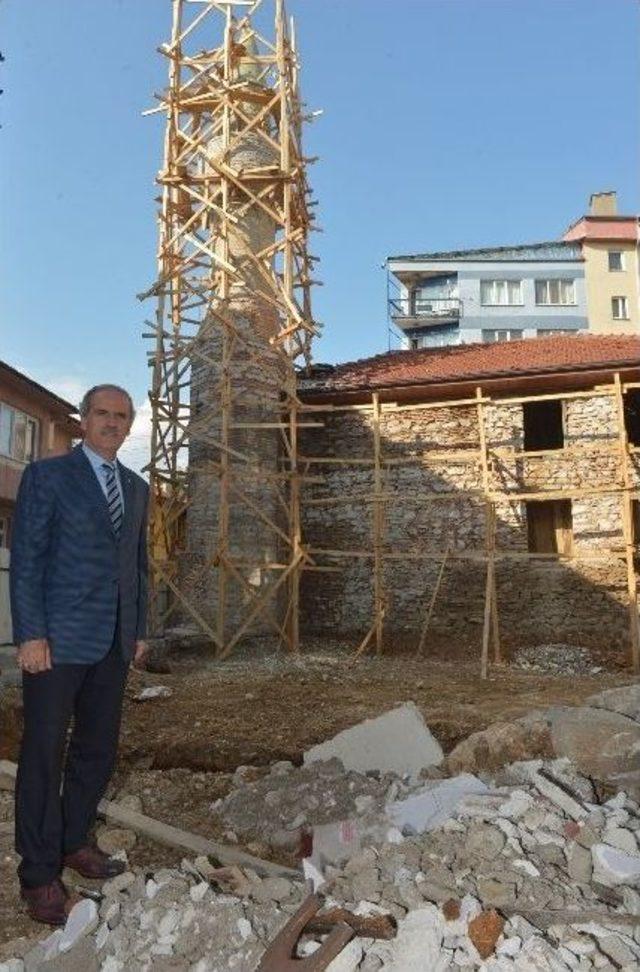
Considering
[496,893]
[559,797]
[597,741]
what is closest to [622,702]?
[597,741]

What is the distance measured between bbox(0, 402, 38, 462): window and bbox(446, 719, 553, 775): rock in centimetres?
1752

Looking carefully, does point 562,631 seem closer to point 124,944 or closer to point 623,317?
point 124,944

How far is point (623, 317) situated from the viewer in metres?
38.2

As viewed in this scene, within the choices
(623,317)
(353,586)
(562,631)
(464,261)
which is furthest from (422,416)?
(623,317)

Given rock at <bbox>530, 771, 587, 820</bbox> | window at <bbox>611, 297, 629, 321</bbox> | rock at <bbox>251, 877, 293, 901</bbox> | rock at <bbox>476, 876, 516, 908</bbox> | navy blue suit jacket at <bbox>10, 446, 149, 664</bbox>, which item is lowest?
rock at <bbox>251, 877, 293, 901</bbox>

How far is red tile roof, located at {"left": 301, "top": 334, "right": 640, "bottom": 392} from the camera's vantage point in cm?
1366

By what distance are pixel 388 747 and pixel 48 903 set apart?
8.34 ft

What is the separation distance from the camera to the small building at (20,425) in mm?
19422

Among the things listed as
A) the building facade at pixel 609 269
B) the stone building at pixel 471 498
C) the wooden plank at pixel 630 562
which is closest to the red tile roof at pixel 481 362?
the stone building at pixel 471 498

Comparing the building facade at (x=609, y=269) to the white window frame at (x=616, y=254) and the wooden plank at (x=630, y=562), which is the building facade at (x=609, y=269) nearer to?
the white window frame at (x=616, y=254)

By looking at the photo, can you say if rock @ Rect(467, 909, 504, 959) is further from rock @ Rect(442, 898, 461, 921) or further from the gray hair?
the gray hair

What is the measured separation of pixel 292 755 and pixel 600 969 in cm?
379

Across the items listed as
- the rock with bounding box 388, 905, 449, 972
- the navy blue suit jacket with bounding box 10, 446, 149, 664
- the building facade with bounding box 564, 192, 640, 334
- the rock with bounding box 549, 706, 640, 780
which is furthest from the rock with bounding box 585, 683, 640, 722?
the building facade with bounding box 564, 192, 640, 334

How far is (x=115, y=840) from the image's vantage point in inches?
144
